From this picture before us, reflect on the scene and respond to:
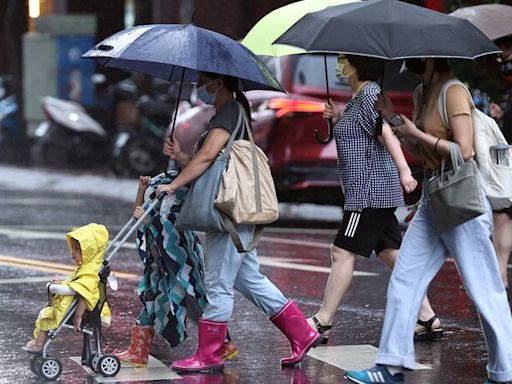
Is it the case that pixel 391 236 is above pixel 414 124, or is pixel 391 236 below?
below

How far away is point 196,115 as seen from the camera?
593 inches

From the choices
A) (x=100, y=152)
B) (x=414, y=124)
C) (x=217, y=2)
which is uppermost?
(x=414, y=124)

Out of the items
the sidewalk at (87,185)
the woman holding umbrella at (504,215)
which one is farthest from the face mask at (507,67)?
the sidewalk at (87,185)

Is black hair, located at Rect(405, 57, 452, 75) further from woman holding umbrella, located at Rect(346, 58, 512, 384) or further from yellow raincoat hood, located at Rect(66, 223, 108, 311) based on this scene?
yellow raincoat hood, located at Rect(66, 223, 108, 311)

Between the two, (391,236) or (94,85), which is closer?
(391,236)

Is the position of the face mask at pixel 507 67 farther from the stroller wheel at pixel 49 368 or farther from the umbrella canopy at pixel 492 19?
the stroller wheel at pixel 49 368

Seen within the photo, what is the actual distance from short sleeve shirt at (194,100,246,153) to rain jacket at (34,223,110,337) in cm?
81

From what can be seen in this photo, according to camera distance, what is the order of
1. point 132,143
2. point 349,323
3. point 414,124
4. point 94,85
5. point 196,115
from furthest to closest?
point 94,85 < point 132,143 < point 196,115 < point 349,323 < point 414,124

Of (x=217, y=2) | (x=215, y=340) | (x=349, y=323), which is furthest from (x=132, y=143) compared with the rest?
(x=215, y=340)

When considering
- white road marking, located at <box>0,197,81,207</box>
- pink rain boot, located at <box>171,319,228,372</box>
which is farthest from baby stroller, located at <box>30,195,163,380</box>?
white road marking, located at <box>0,197,81,207</box>

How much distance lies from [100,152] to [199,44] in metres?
16.8

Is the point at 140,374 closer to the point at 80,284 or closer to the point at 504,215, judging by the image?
the point at 80,284

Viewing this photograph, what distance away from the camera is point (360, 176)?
24.9ft

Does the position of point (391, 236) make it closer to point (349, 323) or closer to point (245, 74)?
point (349, 323)
